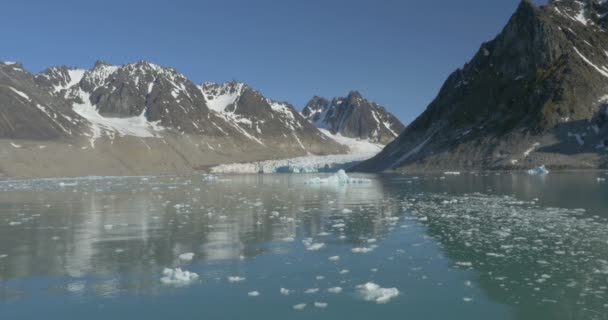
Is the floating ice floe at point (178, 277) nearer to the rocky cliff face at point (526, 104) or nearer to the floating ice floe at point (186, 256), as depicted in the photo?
the floating ice floe at point (186, 256)

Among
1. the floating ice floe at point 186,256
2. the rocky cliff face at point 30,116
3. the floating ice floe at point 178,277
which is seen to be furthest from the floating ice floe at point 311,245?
the rocky cliff face at point 30,116

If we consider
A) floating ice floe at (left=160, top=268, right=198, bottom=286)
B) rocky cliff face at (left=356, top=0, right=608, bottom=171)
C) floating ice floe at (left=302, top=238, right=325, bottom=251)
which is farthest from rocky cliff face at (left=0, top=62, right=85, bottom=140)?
floating ice floe at (left=160, top=268, right=198, bottom=286)

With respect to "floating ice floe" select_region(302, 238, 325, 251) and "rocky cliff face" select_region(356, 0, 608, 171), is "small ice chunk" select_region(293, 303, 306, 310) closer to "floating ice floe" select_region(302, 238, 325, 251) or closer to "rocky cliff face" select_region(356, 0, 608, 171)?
"floating ice floe" select_region(302, 238, 325, 251)

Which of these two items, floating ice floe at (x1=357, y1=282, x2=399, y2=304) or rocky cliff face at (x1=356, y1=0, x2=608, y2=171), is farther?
rocky cliff face at (x1=356, y1=0, x2=608, y2=171)

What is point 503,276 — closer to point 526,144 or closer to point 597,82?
point 526,144

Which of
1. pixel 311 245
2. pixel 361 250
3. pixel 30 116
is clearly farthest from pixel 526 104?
pixel 30 116

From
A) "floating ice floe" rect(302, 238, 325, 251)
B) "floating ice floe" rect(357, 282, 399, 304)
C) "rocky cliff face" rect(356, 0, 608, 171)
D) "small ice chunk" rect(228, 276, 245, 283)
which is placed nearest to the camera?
"floating ice floe" rect(357, 282, 399, 304)

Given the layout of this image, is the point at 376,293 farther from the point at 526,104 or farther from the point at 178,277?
the point at 526,104
